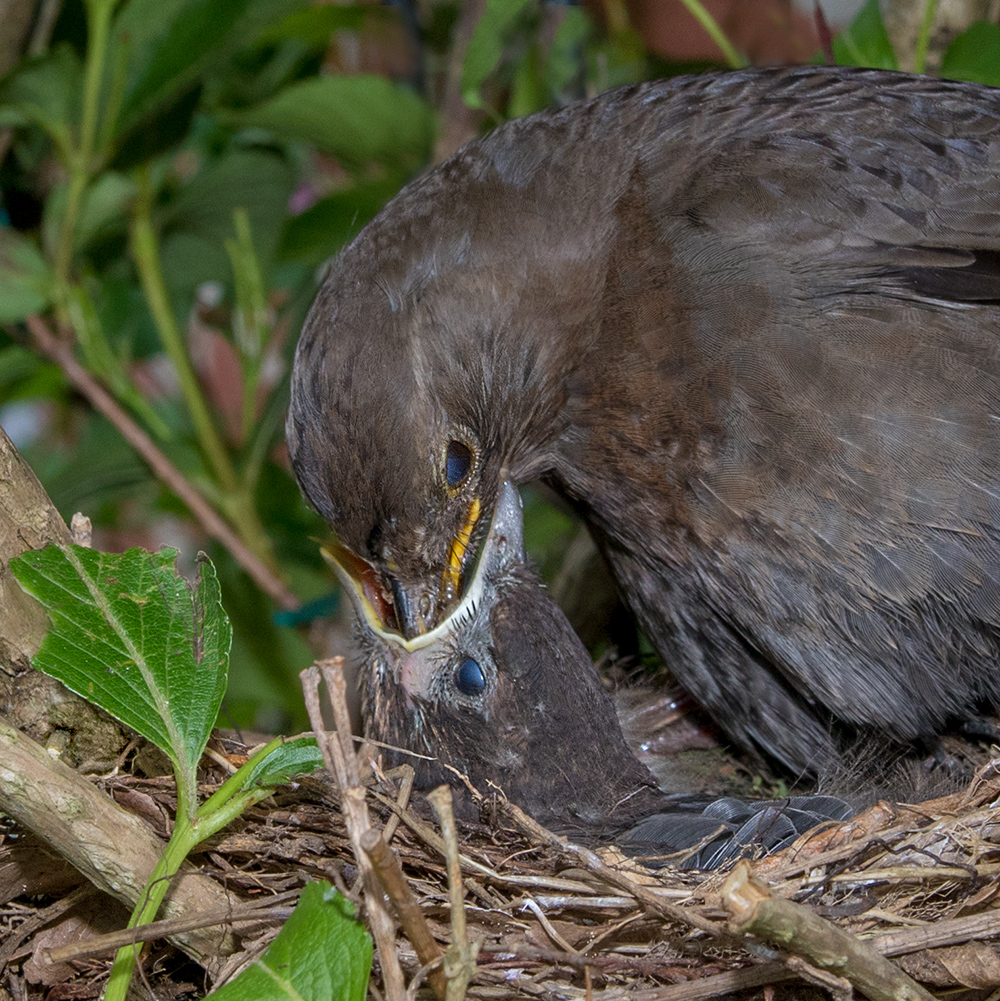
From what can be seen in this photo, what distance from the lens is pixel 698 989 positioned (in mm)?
1250

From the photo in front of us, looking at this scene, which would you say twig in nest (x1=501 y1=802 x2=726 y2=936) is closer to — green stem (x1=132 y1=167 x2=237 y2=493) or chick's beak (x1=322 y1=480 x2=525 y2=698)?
chick's beak (x1=322 y1=480 x2=525 y2=698)

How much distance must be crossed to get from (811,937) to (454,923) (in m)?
0.33

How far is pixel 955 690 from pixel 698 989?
2.50 feet

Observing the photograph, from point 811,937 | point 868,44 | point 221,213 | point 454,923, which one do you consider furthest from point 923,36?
point 454,923

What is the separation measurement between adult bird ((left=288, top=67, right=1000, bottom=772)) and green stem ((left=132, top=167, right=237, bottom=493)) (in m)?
0.83

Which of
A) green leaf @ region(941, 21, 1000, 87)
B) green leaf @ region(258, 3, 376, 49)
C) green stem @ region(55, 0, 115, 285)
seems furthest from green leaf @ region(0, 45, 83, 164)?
green leaf @ region(941, 21, 1000, 87)

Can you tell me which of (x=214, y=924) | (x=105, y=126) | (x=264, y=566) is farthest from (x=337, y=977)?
(x=105, y=126)

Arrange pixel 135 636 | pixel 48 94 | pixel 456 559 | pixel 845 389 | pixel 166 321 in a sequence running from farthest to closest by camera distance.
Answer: pixel 166 321 < pixel 48 94 < pixel 456 559 < pixel 845 389 < pixel 135 636

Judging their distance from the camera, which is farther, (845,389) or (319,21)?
(319,21)

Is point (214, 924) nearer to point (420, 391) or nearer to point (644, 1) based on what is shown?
point (420, 391)

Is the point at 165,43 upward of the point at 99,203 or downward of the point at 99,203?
upward

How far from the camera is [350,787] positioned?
1.04 metres

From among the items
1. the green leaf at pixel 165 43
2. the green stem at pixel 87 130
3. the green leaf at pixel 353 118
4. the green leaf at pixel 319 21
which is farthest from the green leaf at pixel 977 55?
the green stem at pixel 87 130

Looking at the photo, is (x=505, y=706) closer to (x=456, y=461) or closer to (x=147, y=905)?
(x=456, y=461)
